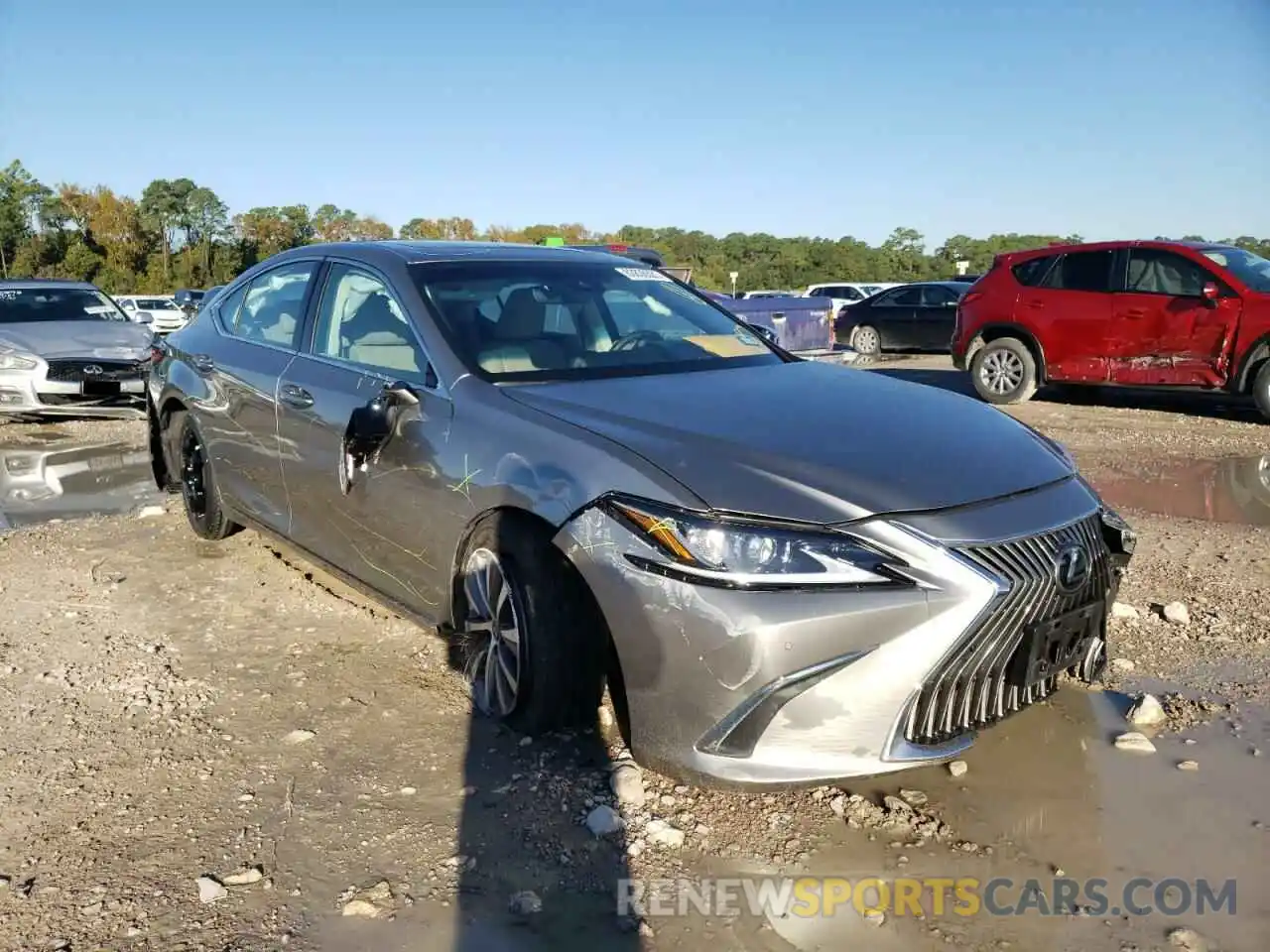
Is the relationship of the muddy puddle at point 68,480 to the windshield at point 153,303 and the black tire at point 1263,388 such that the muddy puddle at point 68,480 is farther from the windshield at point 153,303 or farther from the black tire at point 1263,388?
the windshield at point 153,303

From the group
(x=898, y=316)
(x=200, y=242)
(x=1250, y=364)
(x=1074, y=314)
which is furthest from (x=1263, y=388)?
(x=200, y=242)

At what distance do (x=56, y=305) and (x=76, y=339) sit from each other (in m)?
1.23

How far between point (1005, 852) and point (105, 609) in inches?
152

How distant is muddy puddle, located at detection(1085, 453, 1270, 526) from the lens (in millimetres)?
6301

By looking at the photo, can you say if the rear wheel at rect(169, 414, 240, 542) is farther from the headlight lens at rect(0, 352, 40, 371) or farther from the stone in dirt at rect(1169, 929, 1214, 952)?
the headlight lens at rect(0, 352, 40, 371)

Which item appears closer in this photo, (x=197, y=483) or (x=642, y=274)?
(x=642, y=274)

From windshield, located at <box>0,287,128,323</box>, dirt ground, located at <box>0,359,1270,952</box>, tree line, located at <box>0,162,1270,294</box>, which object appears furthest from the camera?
tree line, located at <box>0,162,1270,294</box>

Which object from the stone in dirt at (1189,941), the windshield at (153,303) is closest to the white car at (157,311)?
the windshield at (153,303)

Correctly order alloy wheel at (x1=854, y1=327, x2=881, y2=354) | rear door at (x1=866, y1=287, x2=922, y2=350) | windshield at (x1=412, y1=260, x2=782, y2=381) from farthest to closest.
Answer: alloy wheel at (x1=854, y1=327, x2=881, y2=354) < rear door at (x1=866, y1=287, x2=922, y2=350) < windshield at (x1=412, y1=260, x2=782, y2=381)

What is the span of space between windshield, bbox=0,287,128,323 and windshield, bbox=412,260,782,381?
859 cm

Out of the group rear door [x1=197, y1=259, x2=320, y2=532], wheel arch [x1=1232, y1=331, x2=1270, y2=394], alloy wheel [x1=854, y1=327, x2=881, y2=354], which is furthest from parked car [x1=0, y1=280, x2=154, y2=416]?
alloy wheel [x1=854, y1=327, x2=881, y2=354]

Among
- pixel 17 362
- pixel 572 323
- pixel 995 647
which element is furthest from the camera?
pixel 17 362

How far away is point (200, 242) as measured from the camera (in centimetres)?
5669

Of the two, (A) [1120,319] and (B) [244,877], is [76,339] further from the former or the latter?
(A) [1120,319]
